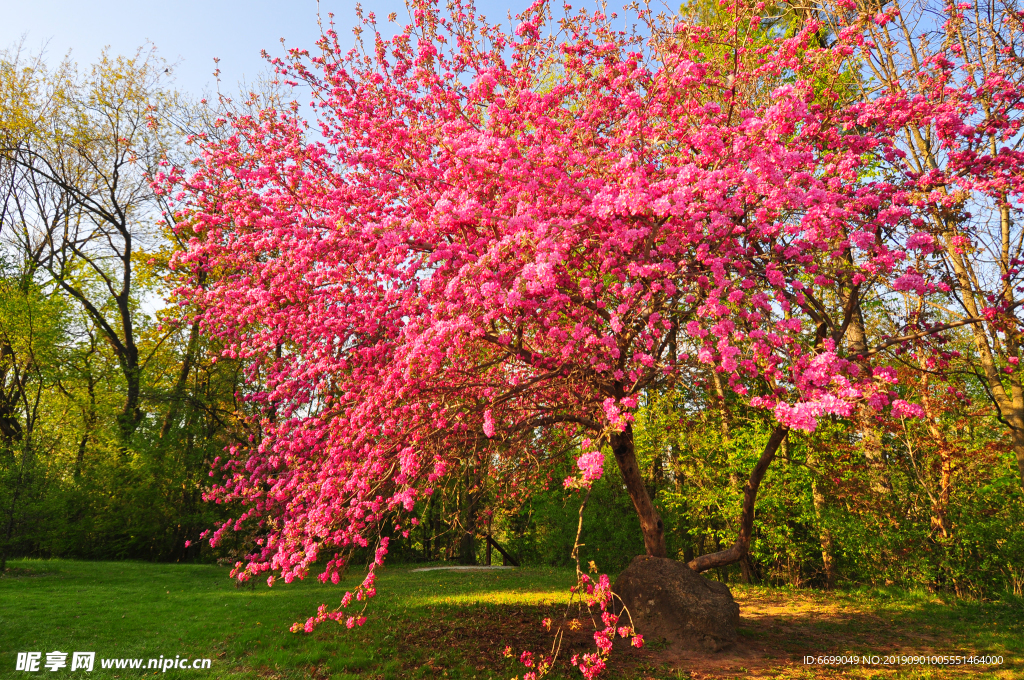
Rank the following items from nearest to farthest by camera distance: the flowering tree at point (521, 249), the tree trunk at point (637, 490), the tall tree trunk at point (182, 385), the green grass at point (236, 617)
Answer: the flowering tree at point (521, 249) < the green grass at point (236, 617) < the tree trunk at point (637, 490) < the tall tree trunk at point (182, 385)

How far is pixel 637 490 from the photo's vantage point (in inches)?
295

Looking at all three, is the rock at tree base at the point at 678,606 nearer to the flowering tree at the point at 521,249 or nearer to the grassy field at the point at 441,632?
the grassy field at the point at 441,632

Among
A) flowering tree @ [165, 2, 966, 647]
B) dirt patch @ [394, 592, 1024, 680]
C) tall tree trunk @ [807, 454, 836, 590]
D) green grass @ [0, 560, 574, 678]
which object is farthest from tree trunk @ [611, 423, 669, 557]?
tall tree trunk @ [807, 454, 836, 590]

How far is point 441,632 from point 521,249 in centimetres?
571

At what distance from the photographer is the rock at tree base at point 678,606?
6715 mm

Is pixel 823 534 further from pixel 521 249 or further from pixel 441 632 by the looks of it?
pixel 521 249

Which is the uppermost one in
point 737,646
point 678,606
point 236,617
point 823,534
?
point 823,534

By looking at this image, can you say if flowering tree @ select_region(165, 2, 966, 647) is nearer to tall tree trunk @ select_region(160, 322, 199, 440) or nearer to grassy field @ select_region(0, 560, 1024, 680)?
grassy field @ select_region(0, 560, 1024, 680)

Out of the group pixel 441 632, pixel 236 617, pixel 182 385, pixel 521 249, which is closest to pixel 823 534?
pixel 441 632

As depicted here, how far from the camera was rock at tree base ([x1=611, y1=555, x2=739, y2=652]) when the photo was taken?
6715 millimetres

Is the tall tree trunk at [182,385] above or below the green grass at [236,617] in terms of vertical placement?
above

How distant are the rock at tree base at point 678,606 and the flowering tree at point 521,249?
0.87 meters

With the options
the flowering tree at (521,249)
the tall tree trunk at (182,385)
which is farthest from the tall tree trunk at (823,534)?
the tall tree trunk at (182,385)

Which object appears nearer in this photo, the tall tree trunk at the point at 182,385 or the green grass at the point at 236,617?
the green grass at the point at 236,617
